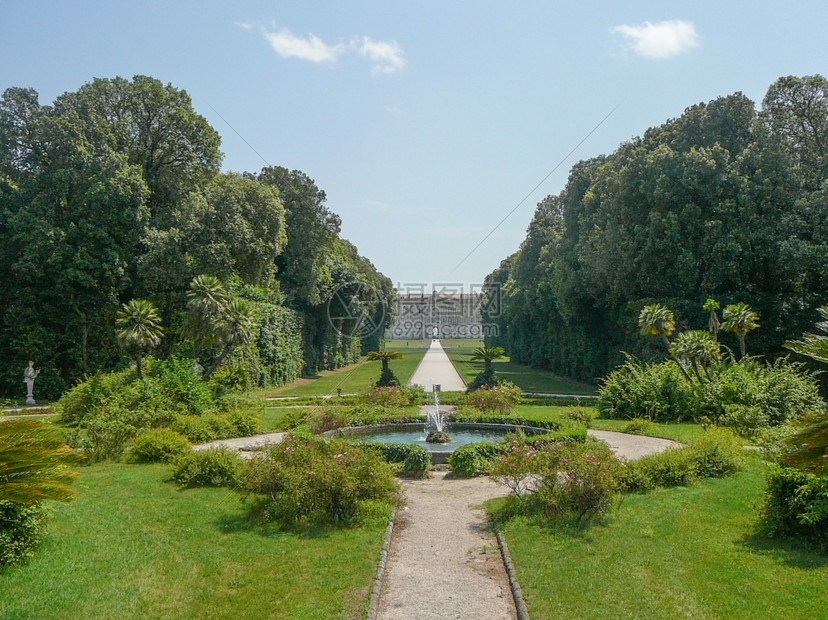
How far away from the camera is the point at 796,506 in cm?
846

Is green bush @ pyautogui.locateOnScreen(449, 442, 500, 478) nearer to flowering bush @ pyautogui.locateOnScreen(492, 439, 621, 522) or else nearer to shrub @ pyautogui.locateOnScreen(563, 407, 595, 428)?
flowering bush @ pyautogui.locateOnScreen(492, 439, 621, 522)

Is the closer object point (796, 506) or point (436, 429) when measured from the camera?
point (796, 506)

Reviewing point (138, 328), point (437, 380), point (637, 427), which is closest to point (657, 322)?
point (637, 427)

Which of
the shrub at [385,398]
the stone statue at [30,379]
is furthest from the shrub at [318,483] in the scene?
the stone statue at [30,379]

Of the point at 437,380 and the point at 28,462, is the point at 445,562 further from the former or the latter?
the point at 437,380

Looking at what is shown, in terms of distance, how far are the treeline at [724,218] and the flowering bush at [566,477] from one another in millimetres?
20578

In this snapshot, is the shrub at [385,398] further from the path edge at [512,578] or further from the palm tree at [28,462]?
the palm tree at [28,462]

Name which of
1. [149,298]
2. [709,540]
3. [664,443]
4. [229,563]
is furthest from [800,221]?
[149,298]

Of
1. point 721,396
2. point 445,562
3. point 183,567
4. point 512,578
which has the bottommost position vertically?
point 445,562

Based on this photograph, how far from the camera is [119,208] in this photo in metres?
29.5

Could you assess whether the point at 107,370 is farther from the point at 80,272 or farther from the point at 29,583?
the point at 29,583

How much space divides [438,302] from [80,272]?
409 feet

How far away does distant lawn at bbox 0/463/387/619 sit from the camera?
22.3ft

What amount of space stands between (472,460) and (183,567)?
7400mm
